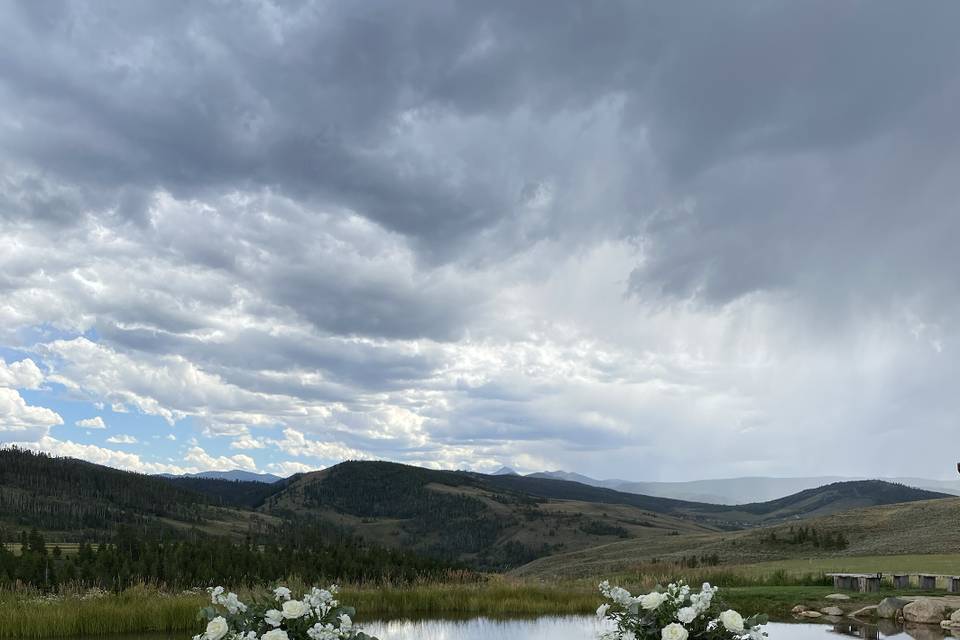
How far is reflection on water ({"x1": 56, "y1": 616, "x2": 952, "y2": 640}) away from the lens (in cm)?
1861

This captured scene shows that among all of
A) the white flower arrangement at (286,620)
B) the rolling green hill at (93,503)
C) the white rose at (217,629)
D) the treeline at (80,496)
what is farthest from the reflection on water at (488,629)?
the treeline at (80,496)

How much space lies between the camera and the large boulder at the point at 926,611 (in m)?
20.4

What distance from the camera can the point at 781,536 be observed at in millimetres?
58312

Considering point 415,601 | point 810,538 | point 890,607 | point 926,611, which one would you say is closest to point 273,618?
point 415,601

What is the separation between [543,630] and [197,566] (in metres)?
16.6

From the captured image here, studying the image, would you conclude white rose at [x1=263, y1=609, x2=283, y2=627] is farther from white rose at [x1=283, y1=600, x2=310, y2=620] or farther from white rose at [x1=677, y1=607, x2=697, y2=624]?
white rose at [x1=677, y1=607, x2=697, y2=624]

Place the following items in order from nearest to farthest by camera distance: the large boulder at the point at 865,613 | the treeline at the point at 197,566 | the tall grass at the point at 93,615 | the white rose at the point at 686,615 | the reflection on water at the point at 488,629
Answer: the white rose at the point at 686,615 < the reflection on water at the point at 488,629 < the tall grass at the point at 93,615 < the large boulder at the point at 865,613 < the treeline at the point at 197,566

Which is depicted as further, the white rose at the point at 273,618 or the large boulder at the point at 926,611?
the large boulder at the point at 926,611

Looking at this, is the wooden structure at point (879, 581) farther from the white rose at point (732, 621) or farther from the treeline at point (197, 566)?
the white rose at point (732, 621)

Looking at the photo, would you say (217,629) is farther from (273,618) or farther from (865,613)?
(865,613)

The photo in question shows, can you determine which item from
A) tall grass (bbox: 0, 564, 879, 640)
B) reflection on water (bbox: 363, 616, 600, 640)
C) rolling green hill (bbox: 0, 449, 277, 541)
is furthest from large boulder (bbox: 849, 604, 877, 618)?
rolling green hill (bbox: 0, 449, 277, 541)

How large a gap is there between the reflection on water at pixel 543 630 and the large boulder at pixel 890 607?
490mm

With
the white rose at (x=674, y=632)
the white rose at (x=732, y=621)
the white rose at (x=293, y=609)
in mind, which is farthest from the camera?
the white rose at (x=732, y=621)

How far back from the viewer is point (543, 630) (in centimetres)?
2030
